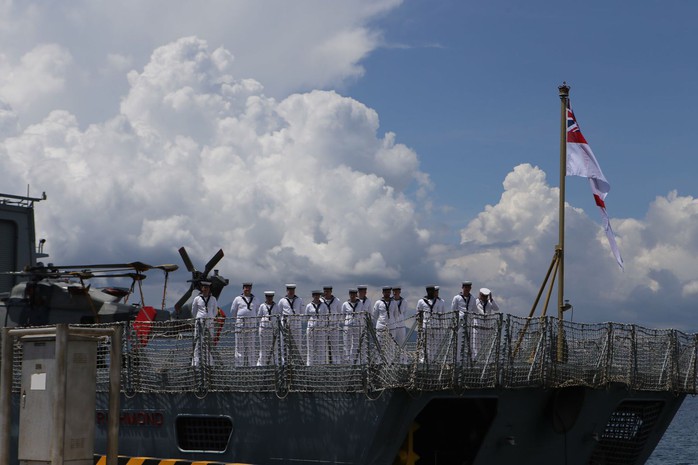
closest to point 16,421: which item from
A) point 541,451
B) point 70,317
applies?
point 70,317

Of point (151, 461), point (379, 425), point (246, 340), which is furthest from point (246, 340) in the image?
point (379, 425)

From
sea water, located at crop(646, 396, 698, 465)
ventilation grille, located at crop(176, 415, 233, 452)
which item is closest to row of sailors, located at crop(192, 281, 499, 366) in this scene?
ventilation grille, located at crop(176, 415, 233, 452)

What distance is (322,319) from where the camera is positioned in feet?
47.8

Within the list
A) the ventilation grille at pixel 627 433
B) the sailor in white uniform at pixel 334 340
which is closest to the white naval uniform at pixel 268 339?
the sailor in white uniform at pixel 334 340

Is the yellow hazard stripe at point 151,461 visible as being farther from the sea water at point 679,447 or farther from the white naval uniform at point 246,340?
the sea water at point 679,447

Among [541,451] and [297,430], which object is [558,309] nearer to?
[541,451]

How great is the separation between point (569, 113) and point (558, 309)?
3719 millimetres

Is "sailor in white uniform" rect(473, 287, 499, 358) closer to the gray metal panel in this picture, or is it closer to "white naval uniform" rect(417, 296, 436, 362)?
"white naval uniform" rect(417, 296, 436, 362)

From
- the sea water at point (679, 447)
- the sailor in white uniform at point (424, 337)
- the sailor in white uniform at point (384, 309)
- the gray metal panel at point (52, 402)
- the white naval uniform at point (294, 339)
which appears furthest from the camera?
the sea water at point (679, 447)

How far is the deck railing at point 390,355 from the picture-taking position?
13461 mm

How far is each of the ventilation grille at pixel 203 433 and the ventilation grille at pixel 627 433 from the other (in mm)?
6733

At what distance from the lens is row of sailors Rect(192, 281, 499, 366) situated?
1402 centimetres

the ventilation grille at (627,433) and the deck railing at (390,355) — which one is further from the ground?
the deck railing at (390,355)

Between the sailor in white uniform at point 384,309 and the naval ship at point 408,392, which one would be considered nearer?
the naval ship at point 408,392
